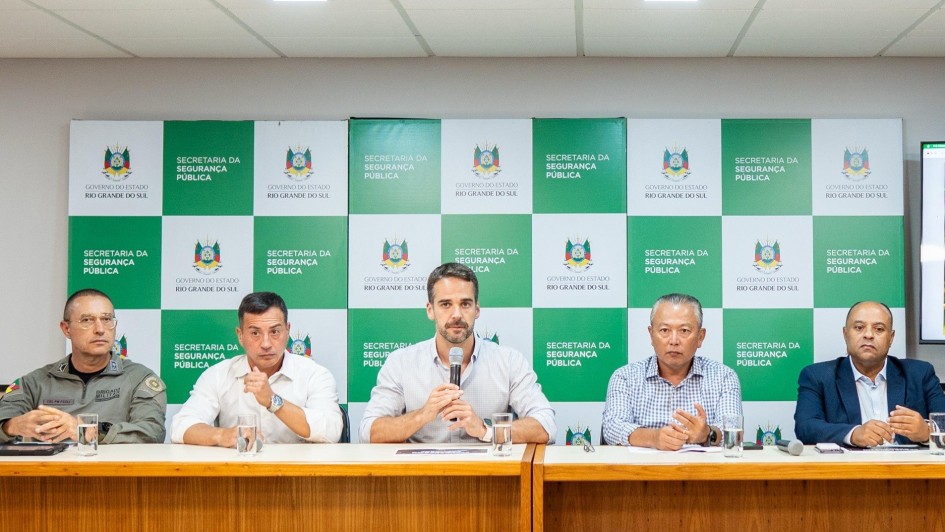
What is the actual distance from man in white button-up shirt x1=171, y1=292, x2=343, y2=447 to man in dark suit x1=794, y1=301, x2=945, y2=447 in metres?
1.92

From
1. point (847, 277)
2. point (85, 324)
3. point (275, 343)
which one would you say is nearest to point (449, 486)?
point (275, 343)

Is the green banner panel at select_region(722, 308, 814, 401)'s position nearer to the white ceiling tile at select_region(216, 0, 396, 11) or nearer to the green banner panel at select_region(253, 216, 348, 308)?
the green banner panel at select_region(253, 216, 348, 308)

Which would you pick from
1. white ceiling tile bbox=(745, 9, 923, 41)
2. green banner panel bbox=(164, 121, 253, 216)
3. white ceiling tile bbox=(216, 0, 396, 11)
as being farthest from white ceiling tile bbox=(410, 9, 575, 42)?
green banner panel bbox=(164, 121, 253, 216)

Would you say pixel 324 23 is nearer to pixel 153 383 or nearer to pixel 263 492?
pixel 153 383

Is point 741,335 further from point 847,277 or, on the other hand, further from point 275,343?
point 275,343

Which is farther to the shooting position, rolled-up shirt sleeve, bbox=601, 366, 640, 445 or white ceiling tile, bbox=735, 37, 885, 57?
white ceiling tile, bbox=735, 37, 885, 57

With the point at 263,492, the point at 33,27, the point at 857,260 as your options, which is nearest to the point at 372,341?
the point at 263,492

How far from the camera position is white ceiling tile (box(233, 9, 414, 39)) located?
3.66 metres

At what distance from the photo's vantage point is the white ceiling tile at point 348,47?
4.07 meters

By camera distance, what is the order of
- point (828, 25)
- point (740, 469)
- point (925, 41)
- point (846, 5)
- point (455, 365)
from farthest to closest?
point (925, 41) → point (828, 25) → point (846, 5) → point (455, 365) → point (740, 469)

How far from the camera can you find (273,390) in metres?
3.27

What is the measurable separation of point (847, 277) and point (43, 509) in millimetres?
3595

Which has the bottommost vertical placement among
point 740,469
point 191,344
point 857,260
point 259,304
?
point 740,469

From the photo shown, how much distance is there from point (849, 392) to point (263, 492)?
2.45 metres
